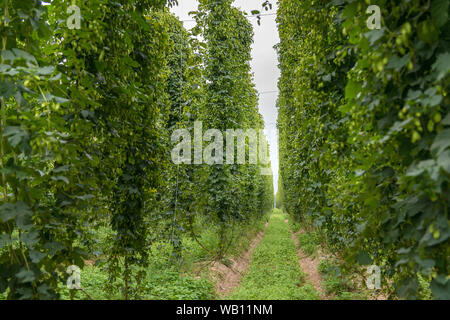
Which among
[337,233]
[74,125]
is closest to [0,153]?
[74,125]

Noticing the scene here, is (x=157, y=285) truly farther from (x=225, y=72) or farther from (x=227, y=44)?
(x=227, y=44)

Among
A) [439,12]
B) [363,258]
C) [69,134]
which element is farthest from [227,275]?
[439,12]

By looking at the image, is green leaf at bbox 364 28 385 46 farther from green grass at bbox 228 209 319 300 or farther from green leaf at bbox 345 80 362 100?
green grass at bbox 228 209 319 300

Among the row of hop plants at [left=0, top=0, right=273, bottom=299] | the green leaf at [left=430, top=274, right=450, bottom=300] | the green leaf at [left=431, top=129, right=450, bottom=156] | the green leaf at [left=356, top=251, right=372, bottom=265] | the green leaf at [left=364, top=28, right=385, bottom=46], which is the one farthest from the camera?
the green leaf at [left=356, top=251, right=372, bottom=265]

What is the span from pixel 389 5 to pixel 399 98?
545mm

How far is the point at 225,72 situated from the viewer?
283 inches

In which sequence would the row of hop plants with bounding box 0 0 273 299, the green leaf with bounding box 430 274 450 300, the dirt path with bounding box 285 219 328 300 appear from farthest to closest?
the dirt path with bounding box 285 219 328 300
the row of hop plants with bounding box 0 0 273 299
the green leaf with bounding box 430 274 450 300

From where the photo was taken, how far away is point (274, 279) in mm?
6562

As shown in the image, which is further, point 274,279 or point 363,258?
point 274,279

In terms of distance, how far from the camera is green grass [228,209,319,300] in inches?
210

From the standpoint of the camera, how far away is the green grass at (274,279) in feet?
17.5

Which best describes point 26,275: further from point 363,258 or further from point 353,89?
point 353,89

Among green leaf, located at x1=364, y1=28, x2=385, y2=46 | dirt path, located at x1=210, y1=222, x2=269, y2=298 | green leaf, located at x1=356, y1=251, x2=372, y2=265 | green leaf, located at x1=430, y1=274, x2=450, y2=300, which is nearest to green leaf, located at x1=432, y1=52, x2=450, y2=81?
green leaf, located at x1=364, y1=28, x2=385, y2=46

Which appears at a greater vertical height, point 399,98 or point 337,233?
point 399,98
